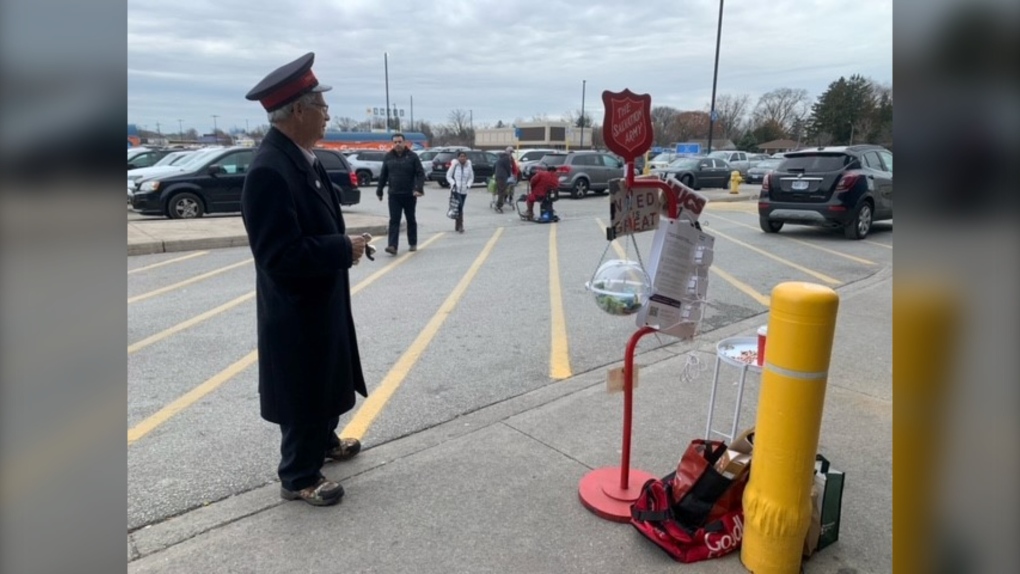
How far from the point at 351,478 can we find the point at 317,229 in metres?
1.34

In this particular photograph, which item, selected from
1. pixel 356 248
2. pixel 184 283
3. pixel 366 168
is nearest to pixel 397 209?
pixel 184 283

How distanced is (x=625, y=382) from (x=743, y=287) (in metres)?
5.46

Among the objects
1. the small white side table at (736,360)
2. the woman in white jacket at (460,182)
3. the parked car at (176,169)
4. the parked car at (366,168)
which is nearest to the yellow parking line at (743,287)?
the small white side table at (736,360)

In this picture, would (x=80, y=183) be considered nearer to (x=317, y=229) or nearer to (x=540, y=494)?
(x=317, y=229)

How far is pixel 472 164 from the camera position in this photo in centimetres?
2580

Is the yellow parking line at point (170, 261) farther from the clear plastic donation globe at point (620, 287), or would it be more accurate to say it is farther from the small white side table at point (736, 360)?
the small white side table at point (736, 360)

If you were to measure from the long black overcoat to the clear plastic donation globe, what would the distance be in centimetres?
117

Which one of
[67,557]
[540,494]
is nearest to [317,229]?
[540,494]

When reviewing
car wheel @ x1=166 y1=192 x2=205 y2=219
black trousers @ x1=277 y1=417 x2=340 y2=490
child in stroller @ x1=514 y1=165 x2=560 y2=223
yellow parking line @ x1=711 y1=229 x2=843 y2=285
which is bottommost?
black trousers @ x1=277 y1=417 x2=340 y2=490

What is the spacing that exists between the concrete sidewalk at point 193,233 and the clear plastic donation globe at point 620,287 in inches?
367

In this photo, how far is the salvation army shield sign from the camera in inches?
107

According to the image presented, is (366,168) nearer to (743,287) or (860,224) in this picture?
(860,224)

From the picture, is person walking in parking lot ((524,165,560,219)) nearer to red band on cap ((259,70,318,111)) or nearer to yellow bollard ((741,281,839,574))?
red band on cap ((259,70,318,111))

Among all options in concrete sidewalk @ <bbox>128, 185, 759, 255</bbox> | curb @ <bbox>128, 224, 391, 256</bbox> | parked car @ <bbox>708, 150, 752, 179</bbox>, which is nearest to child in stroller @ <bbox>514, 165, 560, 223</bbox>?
concrete sidewalk @ <bbox>128, 185, 759, 255</bbox>
